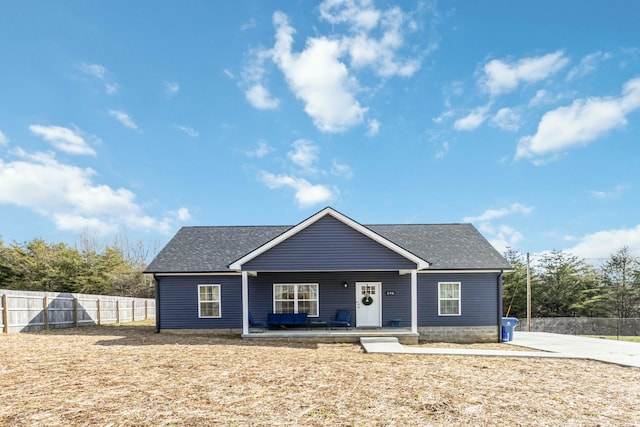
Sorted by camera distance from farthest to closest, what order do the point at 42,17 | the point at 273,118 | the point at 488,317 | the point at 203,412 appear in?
the point at 273,118 → the point at 488,317 → the point at 42,17 → the point at 203,412

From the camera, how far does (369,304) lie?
16.5 m

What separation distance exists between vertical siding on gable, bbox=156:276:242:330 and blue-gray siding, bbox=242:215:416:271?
2.51 metres

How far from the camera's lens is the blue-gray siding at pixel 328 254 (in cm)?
1450

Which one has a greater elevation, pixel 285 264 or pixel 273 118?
pixel 273 118

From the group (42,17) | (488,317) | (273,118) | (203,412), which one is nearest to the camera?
(203,412)

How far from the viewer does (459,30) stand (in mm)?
13695

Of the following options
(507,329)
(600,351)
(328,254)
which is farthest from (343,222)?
(600,351)

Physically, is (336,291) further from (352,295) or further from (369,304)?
(369,304)

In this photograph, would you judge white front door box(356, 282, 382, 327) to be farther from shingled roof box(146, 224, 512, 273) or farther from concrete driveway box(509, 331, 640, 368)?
concrete driveway box(509, 331, 640, 368)

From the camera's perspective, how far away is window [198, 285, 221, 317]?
1623cm

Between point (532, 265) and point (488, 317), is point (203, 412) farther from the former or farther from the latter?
point (532, 265)

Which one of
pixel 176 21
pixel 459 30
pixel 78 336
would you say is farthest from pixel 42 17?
pixel 459 30

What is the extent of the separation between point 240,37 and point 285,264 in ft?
27.4

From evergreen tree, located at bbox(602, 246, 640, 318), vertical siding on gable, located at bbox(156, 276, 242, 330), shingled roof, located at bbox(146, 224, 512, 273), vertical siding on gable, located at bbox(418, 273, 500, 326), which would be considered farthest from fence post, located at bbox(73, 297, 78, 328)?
evergreen tree, located at bbox(602, 246, 640, 318)
